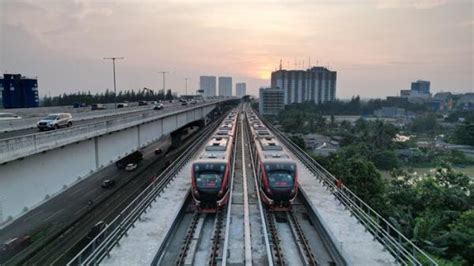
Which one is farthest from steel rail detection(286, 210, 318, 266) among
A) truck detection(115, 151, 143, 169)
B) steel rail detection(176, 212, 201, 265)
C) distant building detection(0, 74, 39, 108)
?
distant building detection(0, 74, 39, 108)

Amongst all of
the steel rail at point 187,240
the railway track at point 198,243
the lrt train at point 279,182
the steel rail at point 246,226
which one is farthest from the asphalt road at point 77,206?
the lrt train at point 279,182

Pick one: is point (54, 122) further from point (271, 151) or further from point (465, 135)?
point (465, 135)

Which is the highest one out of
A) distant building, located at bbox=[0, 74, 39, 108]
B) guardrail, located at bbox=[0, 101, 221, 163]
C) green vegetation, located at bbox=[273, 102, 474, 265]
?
distant building, located at bbox=[0, 74, 39, 108]

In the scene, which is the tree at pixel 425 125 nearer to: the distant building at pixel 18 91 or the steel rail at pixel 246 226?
the steel rail at pixel 246 226

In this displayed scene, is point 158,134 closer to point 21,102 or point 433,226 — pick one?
point 21,102

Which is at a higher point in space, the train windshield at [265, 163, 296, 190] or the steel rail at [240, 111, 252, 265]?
the train windshield at [265, 163, 296, 190]

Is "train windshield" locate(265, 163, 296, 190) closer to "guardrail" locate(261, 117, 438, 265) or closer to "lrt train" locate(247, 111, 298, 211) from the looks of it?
→ "lrt train" locate(247, 111, 298, 211)

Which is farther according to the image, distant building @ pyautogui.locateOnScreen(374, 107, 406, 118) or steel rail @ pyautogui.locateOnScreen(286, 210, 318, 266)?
distant building @ pyautogui.locateOnScreen(374, 107, 406, 118)

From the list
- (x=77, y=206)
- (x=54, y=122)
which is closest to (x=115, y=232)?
(x=54, y=122)
